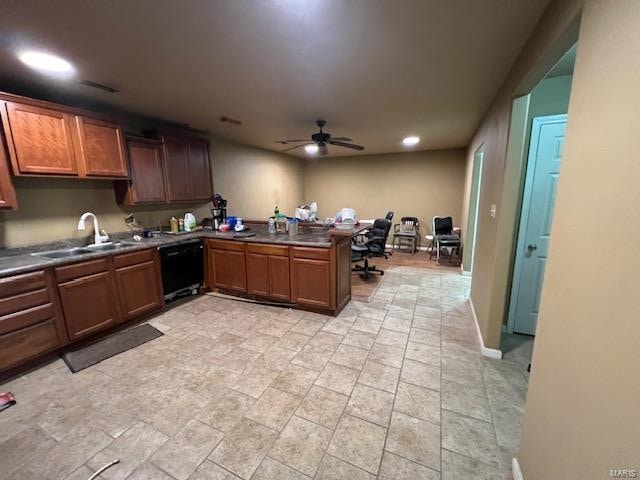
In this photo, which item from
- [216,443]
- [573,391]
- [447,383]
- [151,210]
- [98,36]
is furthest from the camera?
[151,210]

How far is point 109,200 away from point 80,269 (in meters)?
1.18

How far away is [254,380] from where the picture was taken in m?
2.03

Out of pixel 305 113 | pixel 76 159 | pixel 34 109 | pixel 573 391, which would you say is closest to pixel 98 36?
pixel 34 109

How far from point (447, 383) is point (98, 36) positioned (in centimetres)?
345

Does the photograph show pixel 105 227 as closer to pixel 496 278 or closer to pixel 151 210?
pixel 151 210

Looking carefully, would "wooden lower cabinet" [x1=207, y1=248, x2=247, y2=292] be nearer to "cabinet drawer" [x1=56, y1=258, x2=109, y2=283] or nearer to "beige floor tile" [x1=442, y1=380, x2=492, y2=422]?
"cabinet drawer" [x1=56, y1=258, x2=109, y2=283]

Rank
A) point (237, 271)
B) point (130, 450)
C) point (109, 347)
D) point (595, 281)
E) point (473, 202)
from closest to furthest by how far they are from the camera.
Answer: point (595, 281)
point (130, 450)
point (109, 347)
point (237, 271)
point (473, 202)

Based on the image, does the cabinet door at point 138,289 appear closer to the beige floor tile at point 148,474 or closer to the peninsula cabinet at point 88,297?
the peninsula cabinet at point 88,297

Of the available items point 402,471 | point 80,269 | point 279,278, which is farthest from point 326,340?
point 80,269

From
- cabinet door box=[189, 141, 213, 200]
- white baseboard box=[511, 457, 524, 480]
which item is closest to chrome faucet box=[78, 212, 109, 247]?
cabinet door box=[189, 141, 213, 200]

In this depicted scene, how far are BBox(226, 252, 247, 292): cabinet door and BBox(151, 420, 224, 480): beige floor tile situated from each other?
1968 millimetres

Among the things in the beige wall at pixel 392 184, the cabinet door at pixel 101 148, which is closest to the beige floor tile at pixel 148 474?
the cabinet door at pixel 101 148

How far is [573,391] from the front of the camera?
3.01 ft

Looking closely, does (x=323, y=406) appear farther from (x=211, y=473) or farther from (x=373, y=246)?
(x=373, y=246)
